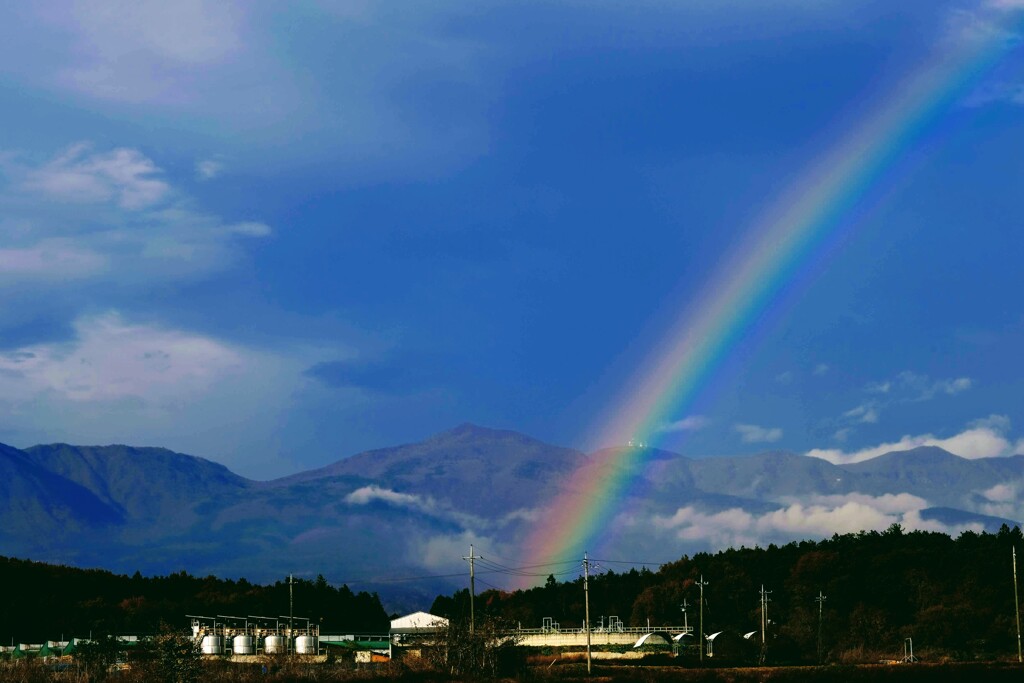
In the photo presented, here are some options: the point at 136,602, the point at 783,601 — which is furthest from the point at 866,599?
the point at 136,602

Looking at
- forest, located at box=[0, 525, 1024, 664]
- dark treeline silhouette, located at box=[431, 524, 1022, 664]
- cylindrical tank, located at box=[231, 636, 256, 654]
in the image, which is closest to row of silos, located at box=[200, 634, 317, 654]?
cylindrical tank, located at box=[231, 636, 256, 654]

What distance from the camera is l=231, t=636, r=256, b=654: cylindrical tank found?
12328 cm

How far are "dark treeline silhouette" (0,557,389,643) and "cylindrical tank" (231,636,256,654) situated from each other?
1893cm

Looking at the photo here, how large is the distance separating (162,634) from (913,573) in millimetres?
112499

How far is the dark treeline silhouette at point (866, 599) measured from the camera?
147375 mm

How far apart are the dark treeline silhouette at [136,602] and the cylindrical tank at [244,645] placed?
745 inches

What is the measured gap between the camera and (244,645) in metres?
125

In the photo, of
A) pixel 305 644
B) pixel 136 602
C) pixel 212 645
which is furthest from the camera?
pixel 136 602

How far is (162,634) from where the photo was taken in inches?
3526

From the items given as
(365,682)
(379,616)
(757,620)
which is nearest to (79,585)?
(379,616)

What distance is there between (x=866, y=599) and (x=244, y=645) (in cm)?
8661

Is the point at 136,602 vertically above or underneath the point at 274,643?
above

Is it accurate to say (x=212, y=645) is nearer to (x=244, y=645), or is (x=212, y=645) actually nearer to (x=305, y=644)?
(x=244, y=645)

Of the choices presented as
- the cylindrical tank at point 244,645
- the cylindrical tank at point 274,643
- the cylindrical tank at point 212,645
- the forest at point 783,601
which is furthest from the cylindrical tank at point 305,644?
the forest at point 783,601
